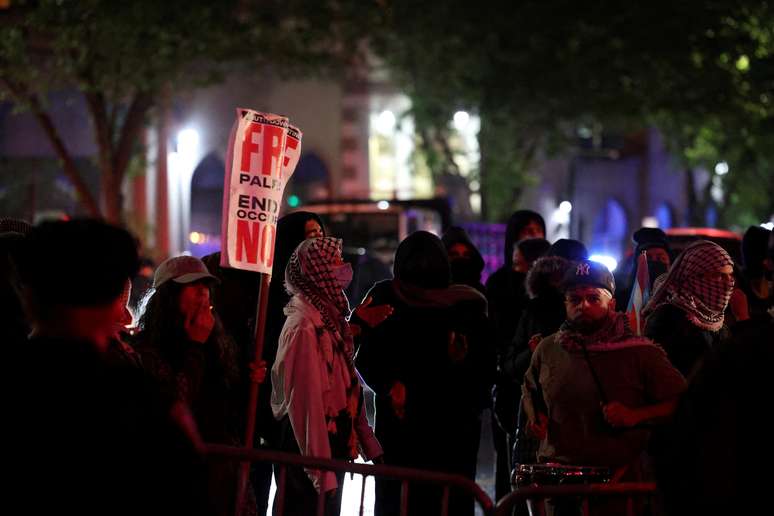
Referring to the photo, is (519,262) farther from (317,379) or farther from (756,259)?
(317,379)

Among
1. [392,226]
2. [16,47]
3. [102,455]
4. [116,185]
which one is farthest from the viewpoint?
[116,185]

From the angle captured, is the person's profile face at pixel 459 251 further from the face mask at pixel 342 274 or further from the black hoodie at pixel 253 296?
the face mask at pixel 342 274

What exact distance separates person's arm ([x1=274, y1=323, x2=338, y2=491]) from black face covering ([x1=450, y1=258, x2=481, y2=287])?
3.52m

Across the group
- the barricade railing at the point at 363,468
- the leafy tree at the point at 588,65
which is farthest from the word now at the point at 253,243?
the leafy tree at the point at 588,65

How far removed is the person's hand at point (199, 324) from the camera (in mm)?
5773

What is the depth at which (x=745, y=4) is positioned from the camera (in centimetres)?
2247

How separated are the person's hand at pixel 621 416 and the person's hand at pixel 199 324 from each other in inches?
74.0

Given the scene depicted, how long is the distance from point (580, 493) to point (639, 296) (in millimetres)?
2440

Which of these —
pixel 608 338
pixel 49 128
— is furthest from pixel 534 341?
pixel 49 128

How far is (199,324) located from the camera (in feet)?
19.0

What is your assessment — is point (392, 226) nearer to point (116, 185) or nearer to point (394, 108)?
point (116, 185)

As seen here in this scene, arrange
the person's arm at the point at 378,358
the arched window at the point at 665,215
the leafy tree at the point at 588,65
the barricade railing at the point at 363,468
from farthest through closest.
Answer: the arched window at the point at 665,215 < the leafy tree at the point at 588,65 < the person's arm at the point at 378,358 < the barricade railing at the point at 363,468

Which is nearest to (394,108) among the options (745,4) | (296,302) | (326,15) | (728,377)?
(326,15)

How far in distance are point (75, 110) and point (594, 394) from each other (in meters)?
26.9
